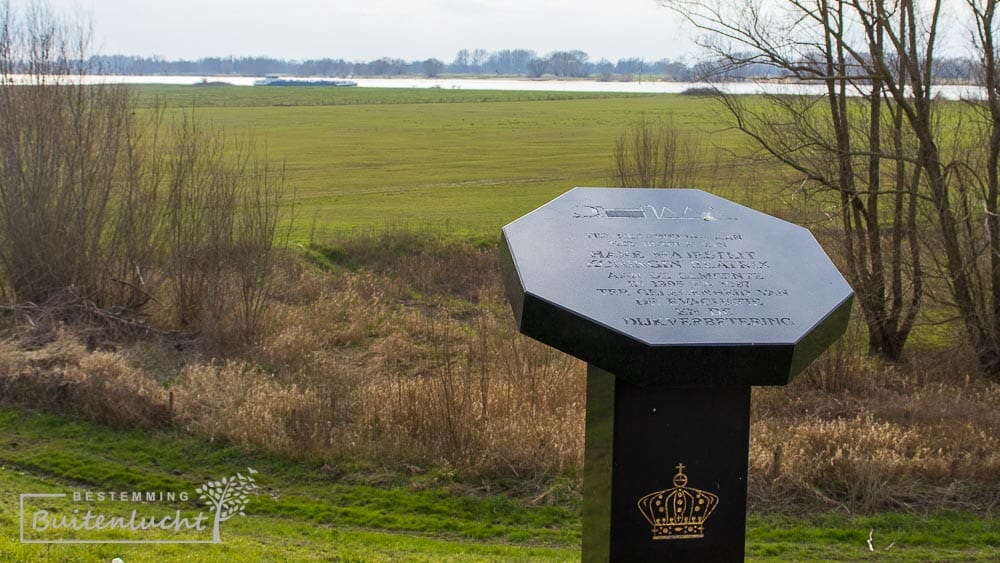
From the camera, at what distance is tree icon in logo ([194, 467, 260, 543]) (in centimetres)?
955

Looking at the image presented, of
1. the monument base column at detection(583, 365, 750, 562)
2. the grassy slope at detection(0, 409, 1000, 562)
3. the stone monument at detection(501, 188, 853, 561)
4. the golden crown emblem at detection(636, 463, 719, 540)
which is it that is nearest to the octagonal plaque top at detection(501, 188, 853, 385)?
the stone monument at detection(501, 188, 853, 561)

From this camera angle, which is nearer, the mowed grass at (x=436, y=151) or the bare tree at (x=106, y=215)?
the bare tree at (x=106, y=215)

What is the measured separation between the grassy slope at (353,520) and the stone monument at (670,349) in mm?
2670

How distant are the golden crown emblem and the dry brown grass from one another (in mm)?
4202

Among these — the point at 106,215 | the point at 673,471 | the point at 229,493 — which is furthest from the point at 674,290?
the point at 106,215

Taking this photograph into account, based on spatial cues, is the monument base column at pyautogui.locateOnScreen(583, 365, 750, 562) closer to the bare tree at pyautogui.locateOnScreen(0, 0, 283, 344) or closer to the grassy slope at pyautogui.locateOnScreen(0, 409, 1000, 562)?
the grassy slope at pyautogui.locateOnScreen(0, 409, 1000, 562)

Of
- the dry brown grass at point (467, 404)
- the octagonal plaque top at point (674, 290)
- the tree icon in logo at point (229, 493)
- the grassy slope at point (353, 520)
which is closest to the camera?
the octagonal plaque top at point (674, 290)

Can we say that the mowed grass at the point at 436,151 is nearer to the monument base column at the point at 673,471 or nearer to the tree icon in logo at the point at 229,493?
the tree icon in logo at the point at 229,493

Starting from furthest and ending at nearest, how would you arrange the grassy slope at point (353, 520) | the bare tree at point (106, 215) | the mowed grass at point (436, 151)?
the mowed grass at point (436, 151), the bare tree at point (106, 215), the grassy slope at point (353, 520)

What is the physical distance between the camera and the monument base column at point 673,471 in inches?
226

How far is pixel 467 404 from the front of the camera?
38.1 feet

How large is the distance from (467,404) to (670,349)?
21.4 ft

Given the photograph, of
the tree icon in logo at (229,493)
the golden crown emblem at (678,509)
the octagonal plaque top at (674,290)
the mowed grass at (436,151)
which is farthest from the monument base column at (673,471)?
the mowed grass at (436,151)

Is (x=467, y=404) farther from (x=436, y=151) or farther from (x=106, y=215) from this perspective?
(x=436, y=151)
